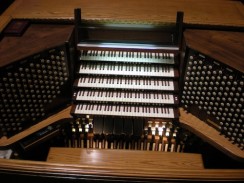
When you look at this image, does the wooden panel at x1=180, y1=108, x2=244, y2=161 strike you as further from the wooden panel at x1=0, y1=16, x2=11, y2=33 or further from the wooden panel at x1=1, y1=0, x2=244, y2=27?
the wooden panel at x1=0, y1=16, x2=11, y2=33

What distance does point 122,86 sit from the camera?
86.5 inches

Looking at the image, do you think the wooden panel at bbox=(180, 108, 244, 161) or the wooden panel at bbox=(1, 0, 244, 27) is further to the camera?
the wooden panel at bbox=(1, 0, 244, 27)

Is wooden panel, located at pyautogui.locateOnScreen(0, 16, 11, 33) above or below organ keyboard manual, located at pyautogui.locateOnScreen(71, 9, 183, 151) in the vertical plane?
above

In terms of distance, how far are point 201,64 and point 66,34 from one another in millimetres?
1040

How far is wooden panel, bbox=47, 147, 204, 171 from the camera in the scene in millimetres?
2148

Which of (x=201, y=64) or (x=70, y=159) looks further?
(x=70, y=159)

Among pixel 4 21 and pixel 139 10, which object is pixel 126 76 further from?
pixel 4 21

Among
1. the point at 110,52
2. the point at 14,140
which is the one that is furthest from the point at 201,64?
the point at 14,140

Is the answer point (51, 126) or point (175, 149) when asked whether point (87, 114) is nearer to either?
point (51, 126)

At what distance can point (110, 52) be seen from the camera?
224 centimetres

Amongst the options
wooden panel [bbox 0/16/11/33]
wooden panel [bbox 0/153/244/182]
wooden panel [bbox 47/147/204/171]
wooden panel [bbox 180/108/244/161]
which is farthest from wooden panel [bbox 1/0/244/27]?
wooden panel [bbox 0/153/244/182]

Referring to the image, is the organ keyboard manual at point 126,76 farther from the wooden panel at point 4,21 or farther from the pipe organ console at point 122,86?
the wooden panel at point 4,21

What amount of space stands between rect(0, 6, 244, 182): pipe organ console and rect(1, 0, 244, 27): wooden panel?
0.28 ft

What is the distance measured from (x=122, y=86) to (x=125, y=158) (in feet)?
1.98
